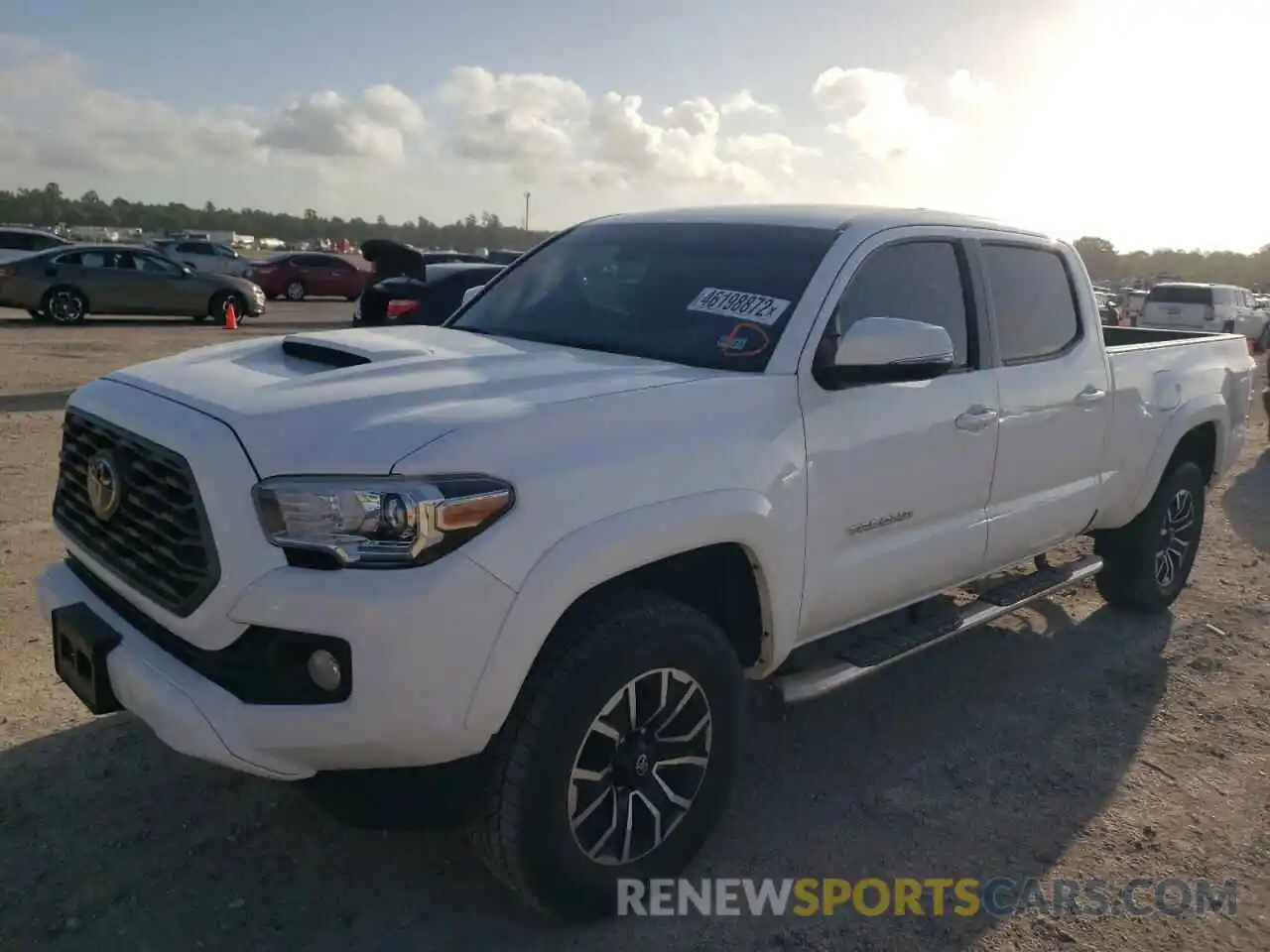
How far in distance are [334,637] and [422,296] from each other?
864 cm

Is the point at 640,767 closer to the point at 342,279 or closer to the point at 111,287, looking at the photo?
the point at 111,287

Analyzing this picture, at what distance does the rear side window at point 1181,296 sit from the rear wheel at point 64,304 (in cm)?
2090

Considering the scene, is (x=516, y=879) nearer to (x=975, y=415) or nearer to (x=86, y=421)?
(x=86, y=421)

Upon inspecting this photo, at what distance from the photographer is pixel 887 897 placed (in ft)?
10.4

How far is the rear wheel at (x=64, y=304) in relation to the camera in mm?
18470

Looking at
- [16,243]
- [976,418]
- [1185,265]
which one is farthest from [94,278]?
[1185,265]

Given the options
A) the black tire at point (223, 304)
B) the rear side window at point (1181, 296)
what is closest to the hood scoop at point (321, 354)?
the black tire at point (223, 304)

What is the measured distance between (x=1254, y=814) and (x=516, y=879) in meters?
2.72

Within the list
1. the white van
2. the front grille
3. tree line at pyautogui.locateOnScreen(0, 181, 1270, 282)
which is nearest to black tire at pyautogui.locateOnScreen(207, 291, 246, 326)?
the white van

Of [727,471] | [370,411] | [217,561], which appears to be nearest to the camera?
[217,561]

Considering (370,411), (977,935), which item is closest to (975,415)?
(977,935)

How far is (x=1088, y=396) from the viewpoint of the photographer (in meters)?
4.64

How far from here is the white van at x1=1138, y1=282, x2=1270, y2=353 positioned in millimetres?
21078

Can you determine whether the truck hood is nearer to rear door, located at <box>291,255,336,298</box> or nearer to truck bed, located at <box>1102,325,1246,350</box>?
truck bed, located at <box>1102,325,1246,350</box>
